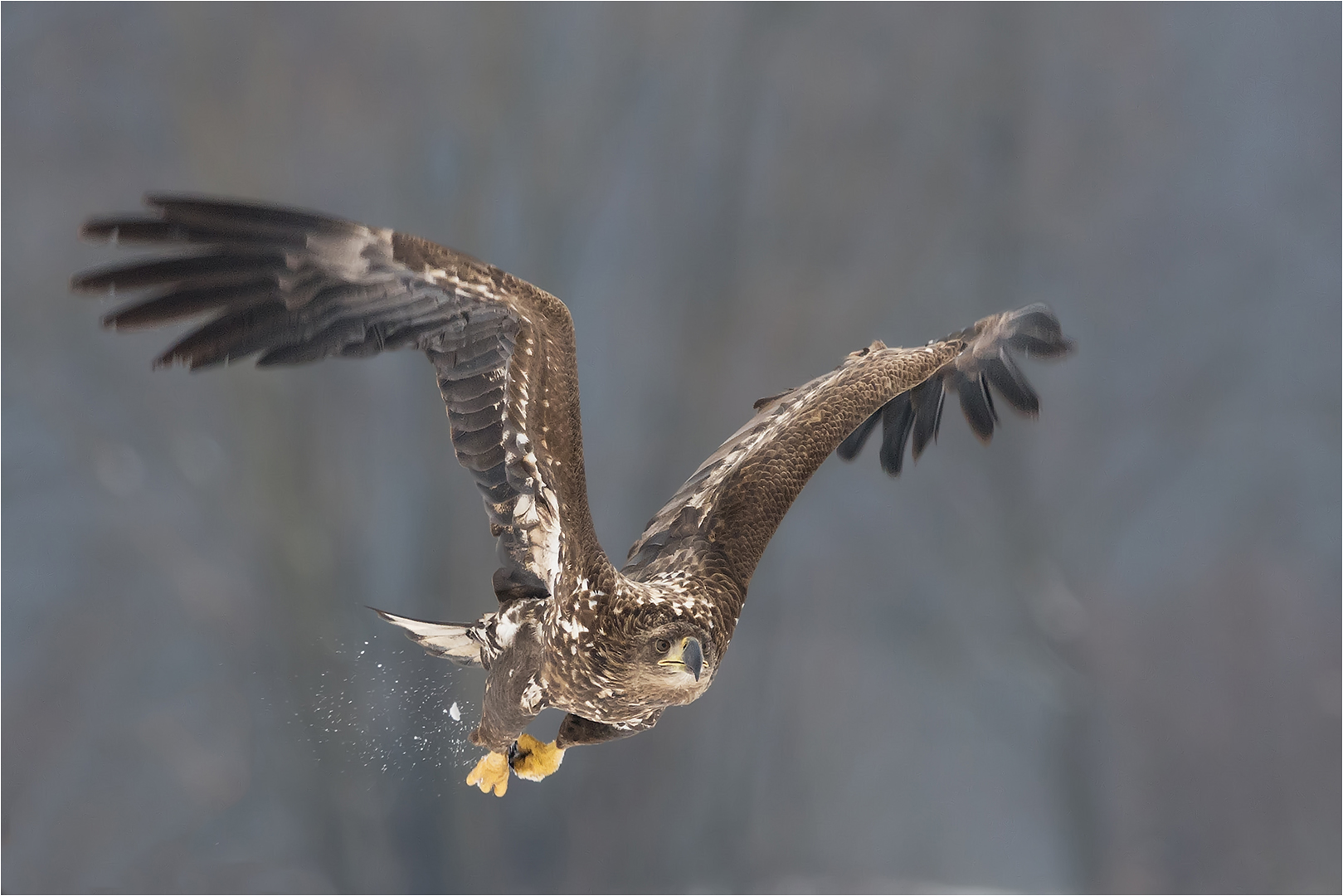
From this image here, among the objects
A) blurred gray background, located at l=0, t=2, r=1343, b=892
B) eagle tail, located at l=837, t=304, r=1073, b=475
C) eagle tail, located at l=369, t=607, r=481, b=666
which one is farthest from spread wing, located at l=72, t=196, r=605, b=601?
blurred gray background, located at l=0, t=2, r=1343, b=892

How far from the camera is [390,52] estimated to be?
6152 millimetres

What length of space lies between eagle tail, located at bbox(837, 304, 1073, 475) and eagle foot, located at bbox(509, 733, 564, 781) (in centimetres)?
130

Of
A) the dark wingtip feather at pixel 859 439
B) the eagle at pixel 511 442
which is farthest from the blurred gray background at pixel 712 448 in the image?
the eagle at pixel 511 442

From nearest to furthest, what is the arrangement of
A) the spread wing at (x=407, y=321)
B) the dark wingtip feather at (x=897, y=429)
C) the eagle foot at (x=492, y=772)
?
1. the spread wing at (x=407, y=321)
2. the eagle foot at (x=492, y=772)
3. the dark wingtip feather at (x=897, y=429)

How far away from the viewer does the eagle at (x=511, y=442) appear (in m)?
2.12

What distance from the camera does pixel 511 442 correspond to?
2.41 meters

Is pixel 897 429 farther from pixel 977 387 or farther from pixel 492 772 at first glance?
pixel 492 772

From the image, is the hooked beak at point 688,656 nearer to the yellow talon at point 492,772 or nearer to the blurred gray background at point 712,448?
the yellow talon at point 492,772

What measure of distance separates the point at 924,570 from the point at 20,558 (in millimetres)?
5100

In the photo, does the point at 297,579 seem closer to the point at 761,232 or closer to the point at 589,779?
the point at 589,779

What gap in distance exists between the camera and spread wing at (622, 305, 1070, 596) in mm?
2635

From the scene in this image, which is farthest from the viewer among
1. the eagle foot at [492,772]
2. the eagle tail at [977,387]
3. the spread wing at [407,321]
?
the eagle tail at [977,387]

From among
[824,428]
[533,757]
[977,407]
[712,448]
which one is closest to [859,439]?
[977,407]

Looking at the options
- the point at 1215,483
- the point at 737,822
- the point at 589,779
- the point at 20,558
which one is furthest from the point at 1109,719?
the point at 20,558
